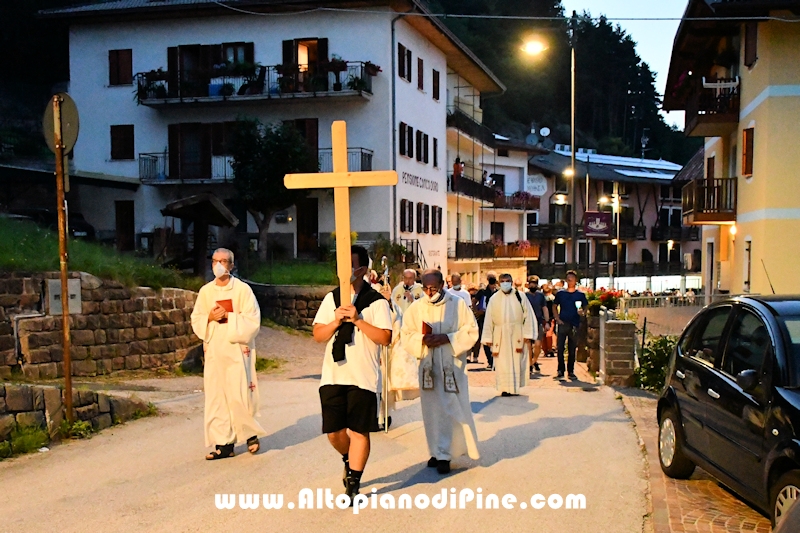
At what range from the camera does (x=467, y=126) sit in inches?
1703

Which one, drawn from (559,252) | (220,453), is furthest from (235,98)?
(559,252)

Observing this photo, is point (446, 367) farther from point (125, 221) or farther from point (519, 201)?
point (519, 201)

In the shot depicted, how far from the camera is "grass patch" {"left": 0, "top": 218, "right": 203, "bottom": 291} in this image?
13.4 m

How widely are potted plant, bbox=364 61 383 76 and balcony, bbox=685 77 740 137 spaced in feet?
37.5

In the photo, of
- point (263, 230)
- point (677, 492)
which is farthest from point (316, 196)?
point (677, 492)

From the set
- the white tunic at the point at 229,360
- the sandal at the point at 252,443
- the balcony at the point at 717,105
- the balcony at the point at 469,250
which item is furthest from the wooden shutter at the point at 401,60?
the sandal at the point at 252,443

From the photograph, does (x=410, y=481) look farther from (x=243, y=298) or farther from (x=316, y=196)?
(x=316, y=196)

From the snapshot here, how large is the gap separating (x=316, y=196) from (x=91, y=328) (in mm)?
18215

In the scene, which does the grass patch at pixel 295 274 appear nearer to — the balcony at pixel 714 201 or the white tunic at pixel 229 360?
the balcony at pixel 714 201

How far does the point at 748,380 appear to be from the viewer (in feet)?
19.0

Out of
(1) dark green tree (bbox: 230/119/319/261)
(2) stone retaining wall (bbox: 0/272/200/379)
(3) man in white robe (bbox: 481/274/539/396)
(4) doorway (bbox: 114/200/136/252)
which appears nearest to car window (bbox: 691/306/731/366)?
(3) man in white robe (bbox: 481/274/539/396)

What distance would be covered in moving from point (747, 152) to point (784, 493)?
63.1 feet

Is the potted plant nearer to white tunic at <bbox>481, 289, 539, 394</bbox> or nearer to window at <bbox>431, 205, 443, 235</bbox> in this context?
window at <bbox>431, 205, 443, 235</bbox>

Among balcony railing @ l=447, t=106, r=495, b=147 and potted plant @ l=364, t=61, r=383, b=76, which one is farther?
balcony railing @ l=447, t=106, r=495, b=147
